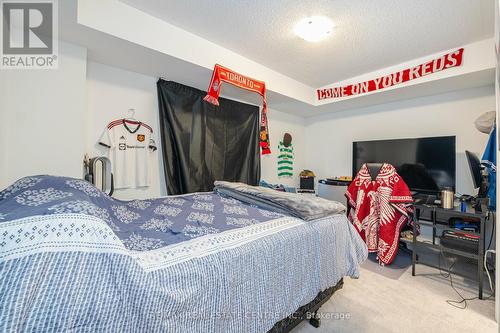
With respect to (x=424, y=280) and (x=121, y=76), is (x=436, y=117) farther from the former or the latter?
(x=121, y=76)

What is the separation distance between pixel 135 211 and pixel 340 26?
7.79 ft

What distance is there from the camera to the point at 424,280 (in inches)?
87.7

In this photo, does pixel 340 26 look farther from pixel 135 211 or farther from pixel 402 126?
pixel 135 211

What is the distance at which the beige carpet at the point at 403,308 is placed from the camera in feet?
5.16

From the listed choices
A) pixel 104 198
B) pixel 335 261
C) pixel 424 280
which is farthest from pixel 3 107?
pixel 424 280

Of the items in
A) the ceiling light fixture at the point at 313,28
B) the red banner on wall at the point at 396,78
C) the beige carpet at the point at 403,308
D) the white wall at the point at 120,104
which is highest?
the ceiling light fixture at the point at 313,28

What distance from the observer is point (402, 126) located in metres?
3.34

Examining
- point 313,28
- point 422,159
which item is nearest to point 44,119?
point 313,28

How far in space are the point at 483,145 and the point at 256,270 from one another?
3.31 m

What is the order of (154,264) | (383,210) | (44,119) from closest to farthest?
(154,264) < (44,119) < (383,210)

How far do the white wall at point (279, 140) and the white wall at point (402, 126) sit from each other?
0.57ft

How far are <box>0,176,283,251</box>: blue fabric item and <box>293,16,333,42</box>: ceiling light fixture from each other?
1.66 m

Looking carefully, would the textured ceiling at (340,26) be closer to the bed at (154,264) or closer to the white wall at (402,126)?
the white wall at (402,126)

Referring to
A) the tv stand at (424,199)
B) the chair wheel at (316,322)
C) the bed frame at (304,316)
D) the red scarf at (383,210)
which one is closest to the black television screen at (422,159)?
the tv stand at (424,199)
